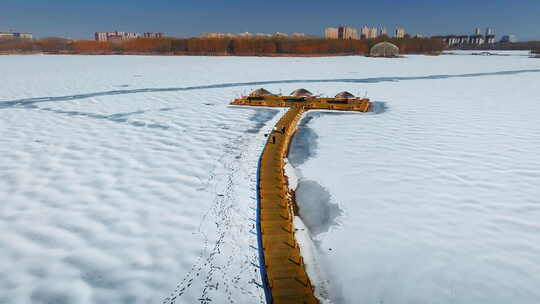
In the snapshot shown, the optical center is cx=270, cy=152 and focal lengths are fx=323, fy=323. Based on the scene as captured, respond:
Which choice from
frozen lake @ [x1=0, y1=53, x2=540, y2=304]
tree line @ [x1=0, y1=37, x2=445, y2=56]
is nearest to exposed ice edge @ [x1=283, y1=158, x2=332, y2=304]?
frozen lake @ [x1=0, y1=53, x2=540, y2=304]

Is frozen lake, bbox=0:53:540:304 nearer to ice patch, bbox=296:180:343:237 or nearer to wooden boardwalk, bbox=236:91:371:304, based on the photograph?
ice patch, bbox=296:180:343:237

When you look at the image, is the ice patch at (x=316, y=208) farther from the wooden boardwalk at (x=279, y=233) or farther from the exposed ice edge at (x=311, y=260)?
the wooden boardwalk at (x=279, y=233)

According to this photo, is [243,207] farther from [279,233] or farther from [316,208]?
[316,208]

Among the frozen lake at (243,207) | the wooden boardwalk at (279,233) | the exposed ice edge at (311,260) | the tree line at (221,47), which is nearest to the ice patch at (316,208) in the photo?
the frozen lake at (243,207)

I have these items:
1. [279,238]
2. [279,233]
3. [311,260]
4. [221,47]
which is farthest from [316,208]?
[221,47]

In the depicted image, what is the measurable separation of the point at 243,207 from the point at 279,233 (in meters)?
2.11

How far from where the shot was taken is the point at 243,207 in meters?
11.2

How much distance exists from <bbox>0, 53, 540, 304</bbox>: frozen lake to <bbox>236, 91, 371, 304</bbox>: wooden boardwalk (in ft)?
1.41

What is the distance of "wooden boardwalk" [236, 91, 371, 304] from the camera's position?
24.2 ft

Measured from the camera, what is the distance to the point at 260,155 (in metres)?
15.9

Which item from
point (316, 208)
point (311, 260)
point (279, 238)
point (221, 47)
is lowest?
point (311, 260)

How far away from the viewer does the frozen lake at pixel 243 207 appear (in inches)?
306

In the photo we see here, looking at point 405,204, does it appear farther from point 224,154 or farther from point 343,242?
point 224,154

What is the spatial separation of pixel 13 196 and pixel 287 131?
13.3 meters
